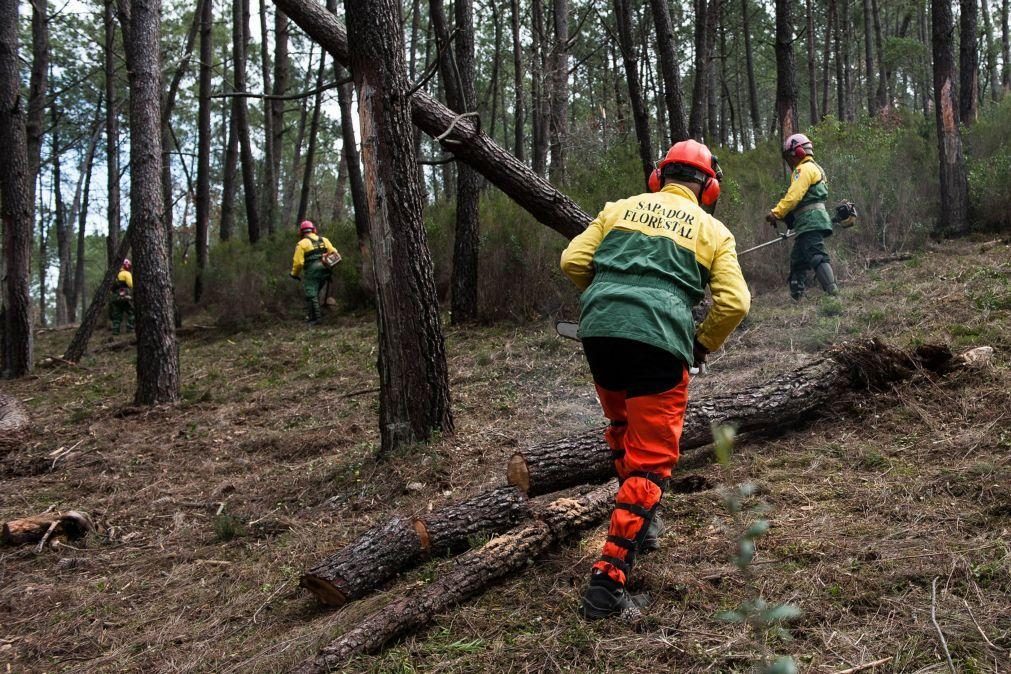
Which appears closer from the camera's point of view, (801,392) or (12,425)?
(801,392)

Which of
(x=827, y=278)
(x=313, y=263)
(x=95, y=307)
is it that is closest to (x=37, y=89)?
(x=95, y=307)

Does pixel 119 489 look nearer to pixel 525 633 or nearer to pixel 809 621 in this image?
pixel 525 633

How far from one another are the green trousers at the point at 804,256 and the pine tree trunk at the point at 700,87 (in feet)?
5.56

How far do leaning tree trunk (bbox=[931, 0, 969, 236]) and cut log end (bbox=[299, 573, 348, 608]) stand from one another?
9871 mm

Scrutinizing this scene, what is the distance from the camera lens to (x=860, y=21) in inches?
1192

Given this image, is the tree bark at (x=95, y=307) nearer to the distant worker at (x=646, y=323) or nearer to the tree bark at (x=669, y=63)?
the tree bark at (x=669, y=63)

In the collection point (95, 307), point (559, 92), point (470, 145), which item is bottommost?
point (95, 307)

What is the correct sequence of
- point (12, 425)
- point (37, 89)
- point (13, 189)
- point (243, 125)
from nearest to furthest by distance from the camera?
point (12, 425), point (13, 189), point (37, 89), point (243, 125)

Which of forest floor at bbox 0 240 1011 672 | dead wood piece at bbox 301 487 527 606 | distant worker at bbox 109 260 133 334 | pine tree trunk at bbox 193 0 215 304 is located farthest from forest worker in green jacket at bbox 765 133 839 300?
distant worker at bbox 109 260 133 334

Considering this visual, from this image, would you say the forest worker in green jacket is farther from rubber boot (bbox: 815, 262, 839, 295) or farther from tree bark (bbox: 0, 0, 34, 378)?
tree bark (bbox: 0, 0, 34, 378)

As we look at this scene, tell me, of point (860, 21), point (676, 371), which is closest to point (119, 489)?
point (676, 371)

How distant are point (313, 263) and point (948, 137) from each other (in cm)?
965

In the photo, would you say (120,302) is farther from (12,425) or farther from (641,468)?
(641,468)

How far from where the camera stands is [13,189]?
10.4m
